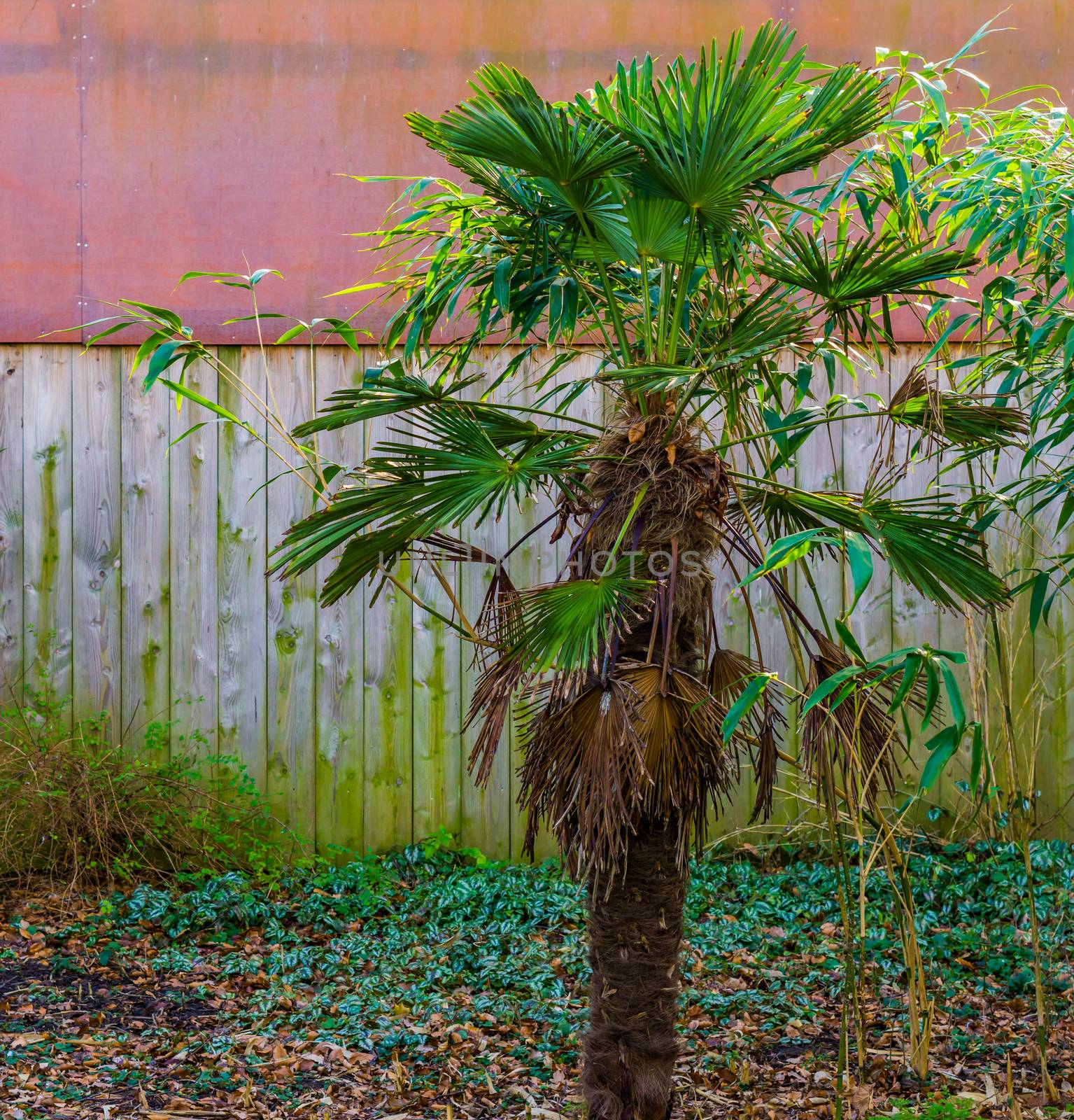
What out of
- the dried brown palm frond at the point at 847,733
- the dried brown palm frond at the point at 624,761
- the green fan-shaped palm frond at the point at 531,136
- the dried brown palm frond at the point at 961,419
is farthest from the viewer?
the dried brown palm frond at the point at 961,419

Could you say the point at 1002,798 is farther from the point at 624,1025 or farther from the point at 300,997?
the point at 300,997

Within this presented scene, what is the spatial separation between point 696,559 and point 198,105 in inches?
114

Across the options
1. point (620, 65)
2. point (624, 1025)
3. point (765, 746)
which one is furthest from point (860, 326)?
point (624, 1025)

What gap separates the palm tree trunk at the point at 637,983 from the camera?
2.08 m

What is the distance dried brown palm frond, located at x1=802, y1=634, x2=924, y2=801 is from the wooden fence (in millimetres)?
1487

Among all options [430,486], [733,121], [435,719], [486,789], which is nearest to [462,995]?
[486,789]

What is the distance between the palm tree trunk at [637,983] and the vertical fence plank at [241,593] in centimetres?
198

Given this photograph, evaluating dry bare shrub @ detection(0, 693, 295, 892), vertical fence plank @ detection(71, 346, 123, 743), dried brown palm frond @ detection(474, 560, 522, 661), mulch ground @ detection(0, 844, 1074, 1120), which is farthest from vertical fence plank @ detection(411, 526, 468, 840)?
dried brown palm frond @ detection(474, 560, 522, 661)

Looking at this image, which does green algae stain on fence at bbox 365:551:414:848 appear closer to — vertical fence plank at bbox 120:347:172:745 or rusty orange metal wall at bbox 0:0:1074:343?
vertical fence plank at bbox 120:347:172:745

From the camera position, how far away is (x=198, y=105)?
3.80m

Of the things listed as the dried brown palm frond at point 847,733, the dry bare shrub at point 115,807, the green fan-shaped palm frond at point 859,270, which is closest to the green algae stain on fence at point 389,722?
the dry bare shrub at point 115,807

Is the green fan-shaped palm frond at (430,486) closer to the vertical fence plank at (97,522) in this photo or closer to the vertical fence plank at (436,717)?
the vertical fence plank at (436,717)

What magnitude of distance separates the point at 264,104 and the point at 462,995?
126 inches

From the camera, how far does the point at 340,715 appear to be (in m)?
3.74
